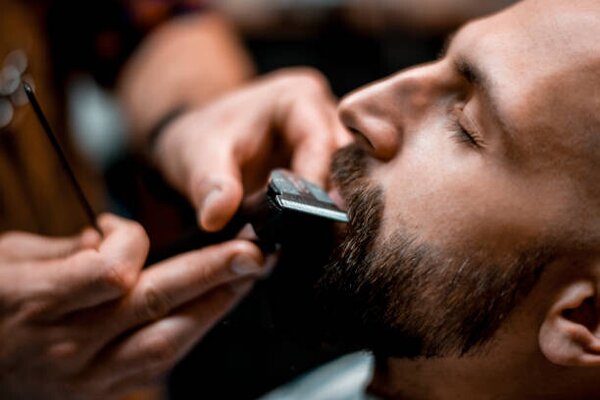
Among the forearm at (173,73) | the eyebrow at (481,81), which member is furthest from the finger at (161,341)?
the forearm at (173,73)

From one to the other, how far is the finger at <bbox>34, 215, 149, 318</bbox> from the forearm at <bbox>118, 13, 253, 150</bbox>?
572 mm

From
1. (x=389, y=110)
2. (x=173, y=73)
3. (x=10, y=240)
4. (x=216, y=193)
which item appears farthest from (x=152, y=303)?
(x=173, y=73)

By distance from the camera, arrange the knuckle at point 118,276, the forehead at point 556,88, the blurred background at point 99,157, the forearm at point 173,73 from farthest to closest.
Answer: the forearm at point 173,73 → the blurred background at point 99,157 → the knuckle at point 118,276 → the forehead at point 556,88

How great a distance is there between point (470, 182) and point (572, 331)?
0.63 feet

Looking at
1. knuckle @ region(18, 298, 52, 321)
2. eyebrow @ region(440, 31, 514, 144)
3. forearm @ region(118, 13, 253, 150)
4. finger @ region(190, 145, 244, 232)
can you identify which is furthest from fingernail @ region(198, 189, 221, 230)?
forearm @ region(118, 13, 253, 150)

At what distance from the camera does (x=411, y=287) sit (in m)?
0.84

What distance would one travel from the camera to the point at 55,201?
1327mm

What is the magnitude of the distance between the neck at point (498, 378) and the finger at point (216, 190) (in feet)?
0.93

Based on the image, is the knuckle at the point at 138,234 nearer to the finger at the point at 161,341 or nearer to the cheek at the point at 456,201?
the finger at the point at 161,341

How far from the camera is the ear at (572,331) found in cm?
80

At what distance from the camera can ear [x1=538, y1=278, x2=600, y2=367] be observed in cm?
80

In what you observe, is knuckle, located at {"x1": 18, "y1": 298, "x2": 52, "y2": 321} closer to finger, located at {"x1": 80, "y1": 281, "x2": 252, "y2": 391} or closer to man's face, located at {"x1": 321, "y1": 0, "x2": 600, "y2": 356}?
finger, located at {"x1": 80, "y1": 281, "x2": 252, "y2": 391}

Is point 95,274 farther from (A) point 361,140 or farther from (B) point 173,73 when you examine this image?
(B) point 173,73

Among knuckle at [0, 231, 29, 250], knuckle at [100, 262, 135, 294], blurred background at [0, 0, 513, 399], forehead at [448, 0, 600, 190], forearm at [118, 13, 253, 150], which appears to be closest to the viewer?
forehead at [448, 0, 600, 190]
